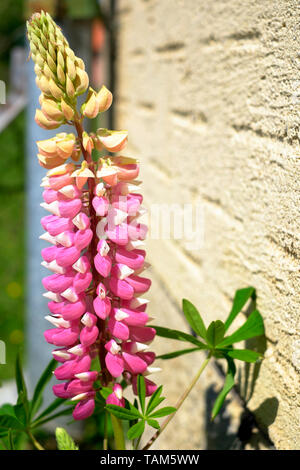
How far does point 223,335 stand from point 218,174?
44 cm

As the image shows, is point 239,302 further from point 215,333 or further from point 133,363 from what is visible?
point 133,363

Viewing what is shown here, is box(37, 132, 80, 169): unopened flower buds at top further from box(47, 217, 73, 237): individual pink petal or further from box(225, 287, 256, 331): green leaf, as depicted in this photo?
box(225, 287, 256, 331): green leaf

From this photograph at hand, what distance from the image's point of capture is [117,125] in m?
2.85

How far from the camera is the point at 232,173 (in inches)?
41.9

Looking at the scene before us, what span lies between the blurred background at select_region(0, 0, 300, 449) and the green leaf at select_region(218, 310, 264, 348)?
2 centimetres

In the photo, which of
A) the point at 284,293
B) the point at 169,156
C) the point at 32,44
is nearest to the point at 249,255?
the point at 284,293

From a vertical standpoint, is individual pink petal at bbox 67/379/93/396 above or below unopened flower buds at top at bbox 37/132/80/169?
→ below

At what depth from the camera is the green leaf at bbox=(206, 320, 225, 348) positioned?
0.80 m

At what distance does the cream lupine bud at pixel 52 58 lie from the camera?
671 millimetres

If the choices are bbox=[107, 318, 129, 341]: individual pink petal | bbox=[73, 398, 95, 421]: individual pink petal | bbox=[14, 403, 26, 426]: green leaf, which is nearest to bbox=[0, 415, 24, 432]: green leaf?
bbox=[14, 403, 26, 426]: green leaf

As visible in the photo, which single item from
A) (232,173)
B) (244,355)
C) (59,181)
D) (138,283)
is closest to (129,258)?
(138,283)

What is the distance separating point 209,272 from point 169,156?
0.54 meters

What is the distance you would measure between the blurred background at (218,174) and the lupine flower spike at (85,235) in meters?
0.18

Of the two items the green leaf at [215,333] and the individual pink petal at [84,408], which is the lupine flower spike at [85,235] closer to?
the individual pink petal at [84,408]
